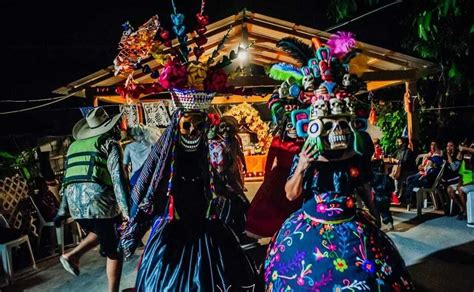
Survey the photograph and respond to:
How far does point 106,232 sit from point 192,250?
149 centimetres

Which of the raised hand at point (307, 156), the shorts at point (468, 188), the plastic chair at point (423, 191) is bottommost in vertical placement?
the plastic chair at point (423, 191)

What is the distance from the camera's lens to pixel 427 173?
8.12 m

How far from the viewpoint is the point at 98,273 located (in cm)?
557

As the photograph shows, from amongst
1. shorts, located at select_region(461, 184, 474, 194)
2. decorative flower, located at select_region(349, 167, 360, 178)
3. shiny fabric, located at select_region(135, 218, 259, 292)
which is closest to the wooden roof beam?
shorts, located at select_region(461, 184, 474, 194)

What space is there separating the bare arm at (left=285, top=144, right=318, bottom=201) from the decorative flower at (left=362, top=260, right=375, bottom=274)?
0.64 m

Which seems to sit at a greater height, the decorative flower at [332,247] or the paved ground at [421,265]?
the decorative flower at [332,247]

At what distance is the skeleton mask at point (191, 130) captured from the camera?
3273mm

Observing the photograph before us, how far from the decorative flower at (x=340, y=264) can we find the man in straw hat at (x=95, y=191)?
2.34 m

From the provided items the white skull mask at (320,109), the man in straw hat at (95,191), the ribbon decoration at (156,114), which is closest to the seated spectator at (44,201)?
the ribbon decoration at (156,114)

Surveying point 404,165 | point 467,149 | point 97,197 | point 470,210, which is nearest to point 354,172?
point 97,197

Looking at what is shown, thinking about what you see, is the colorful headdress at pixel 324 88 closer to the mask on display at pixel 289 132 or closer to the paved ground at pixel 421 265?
the mask on display at pixel 289 132

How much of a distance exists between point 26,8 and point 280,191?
11.9 metres

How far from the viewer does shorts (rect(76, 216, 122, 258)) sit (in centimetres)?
406

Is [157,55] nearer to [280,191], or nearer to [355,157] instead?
[355,157]
